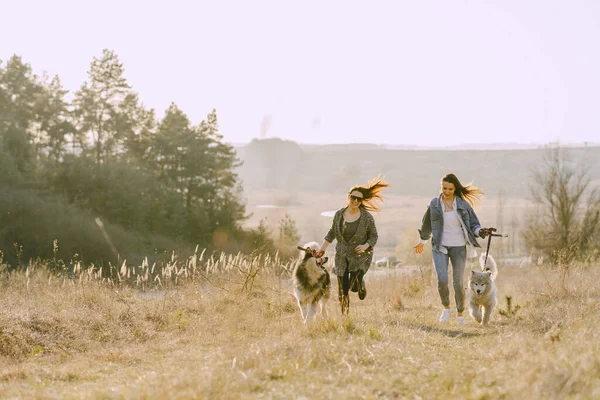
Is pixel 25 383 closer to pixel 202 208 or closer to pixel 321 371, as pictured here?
pixel 321 371

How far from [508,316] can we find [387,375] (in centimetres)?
519

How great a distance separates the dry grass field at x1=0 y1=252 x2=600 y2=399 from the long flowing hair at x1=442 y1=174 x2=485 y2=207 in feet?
6.61

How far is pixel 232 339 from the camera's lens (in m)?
8.91

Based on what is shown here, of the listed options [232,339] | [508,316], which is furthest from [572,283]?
[232,339]

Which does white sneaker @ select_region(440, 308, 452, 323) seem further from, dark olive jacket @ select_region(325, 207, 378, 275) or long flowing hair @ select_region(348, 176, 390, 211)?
long flowing hair @ select_region(348, 176, 390, 211)

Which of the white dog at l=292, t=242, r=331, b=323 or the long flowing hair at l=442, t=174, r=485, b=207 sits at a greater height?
the long flowing hair at l=442, t=174, r=485, b=207

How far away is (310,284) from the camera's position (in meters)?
9.95

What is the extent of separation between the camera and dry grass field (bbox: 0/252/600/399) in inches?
225

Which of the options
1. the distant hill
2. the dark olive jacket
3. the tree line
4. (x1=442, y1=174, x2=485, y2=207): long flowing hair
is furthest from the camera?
the distant hill

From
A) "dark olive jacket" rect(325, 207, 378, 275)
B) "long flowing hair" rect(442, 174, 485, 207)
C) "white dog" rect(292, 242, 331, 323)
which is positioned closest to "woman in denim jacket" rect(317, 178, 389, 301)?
"dark olive jacket" rect(325, 207, 378, 275)

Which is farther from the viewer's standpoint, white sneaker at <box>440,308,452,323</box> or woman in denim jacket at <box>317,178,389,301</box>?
white sneaker at <box>440,308,452,323</box>

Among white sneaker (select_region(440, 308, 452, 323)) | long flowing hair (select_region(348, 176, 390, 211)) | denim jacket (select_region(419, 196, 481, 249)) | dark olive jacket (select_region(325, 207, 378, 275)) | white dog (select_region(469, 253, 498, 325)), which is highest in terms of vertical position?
long flowing hair (select_region(348, 176, 390, 211))

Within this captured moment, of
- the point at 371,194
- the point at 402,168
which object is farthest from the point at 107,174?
the point at 402,168

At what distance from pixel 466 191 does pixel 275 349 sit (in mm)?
4924
